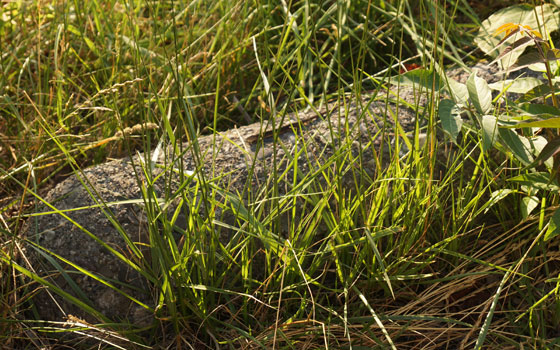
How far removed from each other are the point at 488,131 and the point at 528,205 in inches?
9.7

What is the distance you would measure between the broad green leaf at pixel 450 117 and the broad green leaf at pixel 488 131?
53 millimetres

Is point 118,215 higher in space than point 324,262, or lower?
higher

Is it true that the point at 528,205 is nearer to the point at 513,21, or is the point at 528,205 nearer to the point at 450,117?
the point at 450,117

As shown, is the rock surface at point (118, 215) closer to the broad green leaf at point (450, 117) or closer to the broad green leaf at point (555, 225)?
the broad green leaf at point (450, 117)

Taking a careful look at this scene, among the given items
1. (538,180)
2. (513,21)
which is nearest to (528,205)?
(538,180)

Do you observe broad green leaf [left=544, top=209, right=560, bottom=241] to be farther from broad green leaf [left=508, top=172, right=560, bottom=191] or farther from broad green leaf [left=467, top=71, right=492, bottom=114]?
broad green leaf [left=467, top=71, right=492, bottom=114]

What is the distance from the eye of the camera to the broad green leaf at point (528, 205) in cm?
137

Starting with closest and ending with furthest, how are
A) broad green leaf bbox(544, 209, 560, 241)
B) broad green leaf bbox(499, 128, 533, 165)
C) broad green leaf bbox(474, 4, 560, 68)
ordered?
broad green leaf bbox(544, 209, 560, 241) → broad green leaf bbox(499, 128, 533, 165) → broad green leaf bbox(474, 4, 560, 68)

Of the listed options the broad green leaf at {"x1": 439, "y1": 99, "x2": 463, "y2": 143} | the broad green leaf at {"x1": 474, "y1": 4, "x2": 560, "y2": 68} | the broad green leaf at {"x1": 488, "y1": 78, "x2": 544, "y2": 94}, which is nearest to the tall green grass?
the broad green leaf at {"x1": 439, "y1": 99, "x2": 463, "y2": 143}

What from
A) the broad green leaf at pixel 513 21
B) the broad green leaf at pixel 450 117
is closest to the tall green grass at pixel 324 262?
the broad green leaf at pixel 450 117

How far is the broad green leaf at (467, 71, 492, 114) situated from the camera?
53.1 inches

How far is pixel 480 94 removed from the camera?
1.37 meters

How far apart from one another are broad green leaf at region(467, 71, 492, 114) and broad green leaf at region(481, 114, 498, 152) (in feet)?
0.18

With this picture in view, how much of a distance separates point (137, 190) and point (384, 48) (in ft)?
4.03
